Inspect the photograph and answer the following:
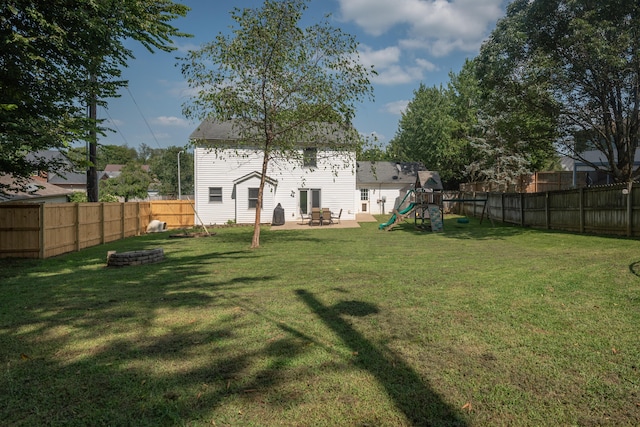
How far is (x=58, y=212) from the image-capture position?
11.7 m

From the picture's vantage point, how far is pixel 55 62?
8727 millimetres

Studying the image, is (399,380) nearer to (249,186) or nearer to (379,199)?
(249,186)

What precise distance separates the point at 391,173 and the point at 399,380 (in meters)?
36.3

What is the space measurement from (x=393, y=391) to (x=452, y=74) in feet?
144

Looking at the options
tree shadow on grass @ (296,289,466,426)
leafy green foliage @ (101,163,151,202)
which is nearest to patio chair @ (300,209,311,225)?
tree shadow on grass @ (296,289,466,426)

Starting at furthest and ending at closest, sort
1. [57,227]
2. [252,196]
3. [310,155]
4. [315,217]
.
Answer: [252,196]
[315,217]
[310,155]
[57,227]

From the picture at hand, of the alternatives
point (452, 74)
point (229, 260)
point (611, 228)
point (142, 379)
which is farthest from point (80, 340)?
point (452, 74)

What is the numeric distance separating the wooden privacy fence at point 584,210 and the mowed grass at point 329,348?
217 inches

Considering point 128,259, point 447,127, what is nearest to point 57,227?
point 128,259

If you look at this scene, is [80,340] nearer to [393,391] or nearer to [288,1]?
[393,391]

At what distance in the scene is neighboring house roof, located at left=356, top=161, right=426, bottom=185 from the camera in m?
37.3

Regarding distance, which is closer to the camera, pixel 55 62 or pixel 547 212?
pixel 55 62

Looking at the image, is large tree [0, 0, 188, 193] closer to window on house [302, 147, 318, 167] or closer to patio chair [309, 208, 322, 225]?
window on house [302, 147, 318, 167]

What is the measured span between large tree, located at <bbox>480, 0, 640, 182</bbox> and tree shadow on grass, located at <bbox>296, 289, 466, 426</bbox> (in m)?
12.7
